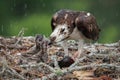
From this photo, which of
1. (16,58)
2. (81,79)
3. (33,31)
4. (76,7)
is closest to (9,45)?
(16,58)

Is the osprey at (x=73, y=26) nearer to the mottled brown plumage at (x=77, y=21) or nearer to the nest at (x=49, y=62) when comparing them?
the mottled brown plumage at (x=77, y=21)

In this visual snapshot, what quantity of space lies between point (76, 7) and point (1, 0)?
2034mm

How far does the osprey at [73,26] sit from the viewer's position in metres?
7.95

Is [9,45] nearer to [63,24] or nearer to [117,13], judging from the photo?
[63,24]

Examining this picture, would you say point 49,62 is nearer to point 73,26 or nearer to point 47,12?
point 73,26

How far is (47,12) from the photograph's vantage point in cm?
2077

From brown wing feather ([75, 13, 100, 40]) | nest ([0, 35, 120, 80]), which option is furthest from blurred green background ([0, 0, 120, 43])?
brown wing feather ([75, 13, 100, 40])

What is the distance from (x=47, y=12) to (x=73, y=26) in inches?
499

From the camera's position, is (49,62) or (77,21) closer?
(49,62)

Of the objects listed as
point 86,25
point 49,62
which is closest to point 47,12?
point 86,25

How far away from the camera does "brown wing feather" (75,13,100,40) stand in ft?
26.6

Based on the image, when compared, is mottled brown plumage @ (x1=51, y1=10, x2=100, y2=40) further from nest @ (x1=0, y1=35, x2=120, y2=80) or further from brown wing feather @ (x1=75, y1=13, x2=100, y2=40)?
nest @ (x1=0, y1=35, x2=120, y2=80)

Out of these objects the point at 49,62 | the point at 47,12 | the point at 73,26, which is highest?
the point at 47,12

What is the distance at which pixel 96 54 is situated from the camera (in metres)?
8.14
